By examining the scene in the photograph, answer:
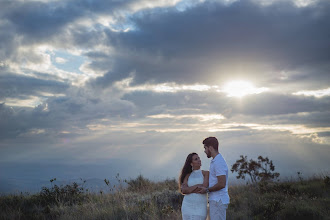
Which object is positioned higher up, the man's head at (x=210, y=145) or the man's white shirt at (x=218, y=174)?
the man's head at (x=210, y=145)

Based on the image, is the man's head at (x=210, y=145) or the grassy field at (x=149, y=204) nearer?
the man's head at (x=210, y=145)

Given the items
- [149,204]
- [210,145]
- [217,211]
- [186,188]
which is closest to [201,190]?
[186,188]

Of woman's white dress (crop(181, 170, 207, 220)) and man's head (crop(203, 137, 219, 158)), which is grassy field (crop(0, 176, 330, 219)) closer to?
woman's white dress (crop(181, 170, 207, 220))

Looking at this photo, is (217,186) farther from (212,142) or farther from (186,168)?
(186,168)

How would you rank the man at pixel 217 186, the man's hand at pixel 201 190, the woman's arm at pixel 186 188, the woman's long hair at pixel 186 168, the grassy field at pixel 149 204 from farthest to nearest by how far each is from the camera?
the grassy field at pixel 149 204 → the woman's long hair at pixel 186 168 → the woman's arm at pixel 186 188 → the man's hand at pixel 201 190 → the man at pixel 217 186

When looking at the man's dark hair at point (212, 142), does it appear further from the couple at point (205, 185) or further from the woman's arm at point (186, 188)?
the woman's arm at point (186, 188)

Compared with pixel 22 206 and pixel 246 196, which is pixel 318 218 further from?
pixel 22 206

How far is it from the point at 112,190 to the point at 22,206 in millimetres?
4893

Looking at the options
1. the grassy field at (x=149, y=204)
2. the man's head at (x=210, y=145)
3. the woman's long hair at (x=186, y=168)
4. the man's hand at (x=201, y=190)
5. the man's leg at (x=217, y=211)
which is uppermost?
the man's head at (x=210, y=145)

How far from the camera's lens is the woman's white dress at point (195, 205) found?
6.69m

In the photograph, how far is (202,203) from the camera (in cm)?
675

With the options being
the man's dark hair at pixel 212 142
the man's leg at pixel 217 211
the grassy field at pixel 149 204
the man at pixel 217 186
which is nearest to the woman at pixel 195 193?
the man at pixel 217 186

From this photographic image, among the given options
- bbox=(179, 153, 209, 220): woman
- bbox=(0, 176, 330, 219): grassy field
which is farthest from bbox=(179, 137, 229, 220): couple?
bbox=(0, 176, 330, 219): grassy field

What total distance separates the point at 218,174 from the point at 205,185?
565 mm
